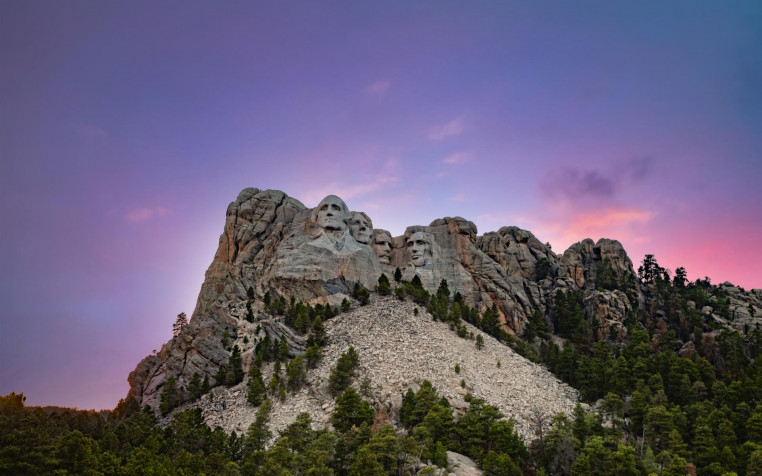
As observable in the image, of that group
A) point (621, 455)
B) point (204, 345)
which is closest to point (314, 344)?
point (204, 345)

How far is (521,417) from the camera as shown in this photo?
68750mm

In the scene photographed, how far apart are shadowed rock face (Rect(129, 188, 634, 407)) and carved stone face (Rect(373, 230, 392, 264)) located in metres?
0.21

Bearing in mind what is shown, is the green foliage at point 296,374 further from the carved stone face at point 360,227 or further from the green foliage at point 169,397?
the carved stone face at point 360,227

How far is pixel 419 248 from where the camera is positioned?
4528 inches

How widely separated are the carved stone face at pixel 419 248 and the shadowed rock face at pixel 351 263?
0.65 ft

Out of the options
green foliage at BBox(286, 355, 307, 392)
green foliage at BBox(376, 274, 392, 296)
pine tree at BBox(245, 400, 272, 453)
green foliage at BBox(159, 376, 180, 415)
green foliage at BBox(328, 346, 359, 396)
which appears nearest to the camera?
pine tree at BBox(245, 400, 272, 453)

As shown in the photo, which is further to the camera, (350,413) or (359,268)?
(359,268)

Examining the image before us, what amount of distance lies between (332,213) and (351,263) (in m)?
10.8

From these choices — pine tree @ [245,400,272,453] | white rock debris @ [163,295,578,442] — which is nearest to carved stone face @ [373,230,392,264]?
white rock debris @ [163,295,578,442]

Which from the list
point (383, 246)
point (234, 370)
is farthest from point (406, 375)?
point (383, 246)

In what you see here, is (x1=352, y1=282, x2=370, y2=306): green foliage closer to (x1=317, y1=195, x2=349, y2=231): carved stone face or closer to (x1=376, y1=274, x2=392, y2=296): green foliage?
(x1=376, y1=274, x2=392, y2=296): green foliage

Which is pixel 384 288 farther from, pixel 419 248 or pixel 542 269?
pixel 542 269

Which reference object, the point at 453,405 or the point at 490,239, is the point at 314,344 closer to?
the point at 453,405

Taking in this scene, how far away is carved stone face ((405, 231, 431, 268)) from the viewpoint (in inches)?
4478
